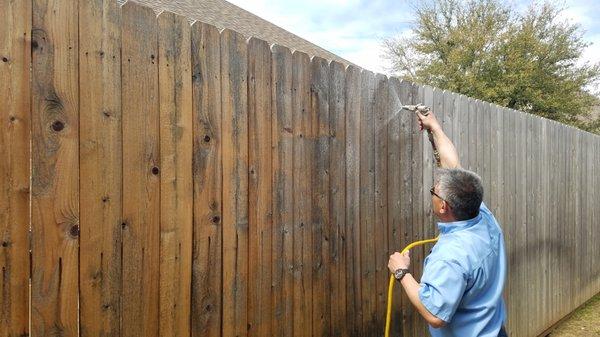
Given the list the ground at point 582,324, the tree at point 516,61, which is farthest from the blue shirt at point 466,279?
the tree at point 516,61

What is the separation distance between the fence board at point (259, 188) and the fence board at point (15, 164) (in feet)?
3.43

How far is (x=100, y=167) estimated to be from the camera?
189cm

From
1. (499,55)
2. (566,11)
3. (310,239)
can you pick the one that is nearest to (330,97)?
(310,239)

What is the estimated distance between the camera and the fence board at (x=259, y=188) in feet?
8.18

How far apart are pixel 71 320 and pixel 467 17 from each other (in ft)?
100

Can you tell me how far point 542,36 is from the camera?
27.7 metres

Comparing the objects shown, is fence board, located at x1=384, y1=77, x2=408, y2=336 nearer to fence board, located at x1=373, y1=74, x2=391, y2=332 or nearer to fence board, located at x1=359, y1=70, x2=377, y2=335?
fence board, located at x1=373, y1=74, x2=391, y2=332

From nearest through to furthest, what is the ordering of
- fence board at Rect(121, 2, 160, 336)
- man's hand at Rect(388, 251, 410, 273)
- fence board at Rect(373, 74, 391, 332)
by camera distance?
fence board at Rect(121, 2, 160, 336) → man's hand at Rect(388, 251, 410, 273) → fence board at Rect(373, 74, 391, 332)

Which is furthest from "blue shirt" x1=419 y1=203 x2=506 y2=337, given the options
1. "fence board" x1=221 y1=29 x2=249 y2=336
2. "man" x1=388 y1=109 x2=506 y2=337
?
"fence board" x1=221 y1=29 x2=249 y2=336

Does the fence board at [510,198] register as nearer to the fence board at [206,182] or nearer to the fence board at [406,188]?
the fence board at [406,188]

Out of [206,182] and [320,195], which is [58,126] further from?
[320,195]

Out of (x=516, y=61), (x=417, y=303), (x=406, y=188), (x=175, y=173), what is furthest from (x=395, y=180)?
(x=516, y=61)

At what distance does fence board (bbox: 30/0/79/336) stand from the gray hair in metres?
1.70

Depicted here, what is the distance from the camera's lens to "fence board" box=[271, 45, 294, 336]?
104 inches
